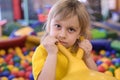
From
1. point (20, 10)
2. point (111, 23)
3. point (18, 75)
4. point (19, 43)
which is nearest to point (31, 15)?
point (20, 10)

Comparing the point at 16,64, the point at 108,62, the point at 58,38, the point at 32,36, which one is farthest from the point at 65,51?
the point at 32,36

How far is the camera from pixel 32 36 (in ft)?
7.22

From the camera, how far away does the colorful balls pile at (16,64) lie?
1588 mm

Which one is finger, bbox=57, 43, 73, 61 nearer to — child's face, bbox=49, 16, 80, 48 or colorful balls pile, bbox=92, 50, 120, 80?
child's face, bbox=49, 16, 80, 48

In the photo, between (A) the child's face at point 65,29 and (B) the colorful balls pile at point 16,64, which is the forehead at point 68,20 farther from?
(B) the colorful balls pile at point 16,64

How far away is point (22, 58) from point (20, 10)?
1719mm

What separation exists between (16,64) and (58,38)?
0.99 meters

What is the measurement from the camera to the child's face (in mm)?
898

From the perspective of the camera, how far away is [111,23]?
129 inches

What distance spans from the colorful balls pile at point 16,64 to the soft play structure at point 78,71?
63 centimetres

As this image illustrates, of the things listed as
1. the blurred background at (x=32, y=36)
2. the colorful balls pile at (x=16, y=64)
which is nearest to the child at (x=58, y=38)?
the blurred background at (x=32, y=36)

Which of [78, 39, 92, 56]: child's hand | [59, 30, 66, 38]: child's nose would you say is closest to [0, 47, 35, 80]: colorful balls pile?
[78, 39, 92, 56]: child's hand

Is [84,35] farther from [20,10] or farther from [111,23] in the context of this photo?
[20,10]

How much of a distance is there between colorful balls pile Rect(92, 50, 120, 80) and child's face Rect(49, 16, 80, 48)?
0.50 meters
